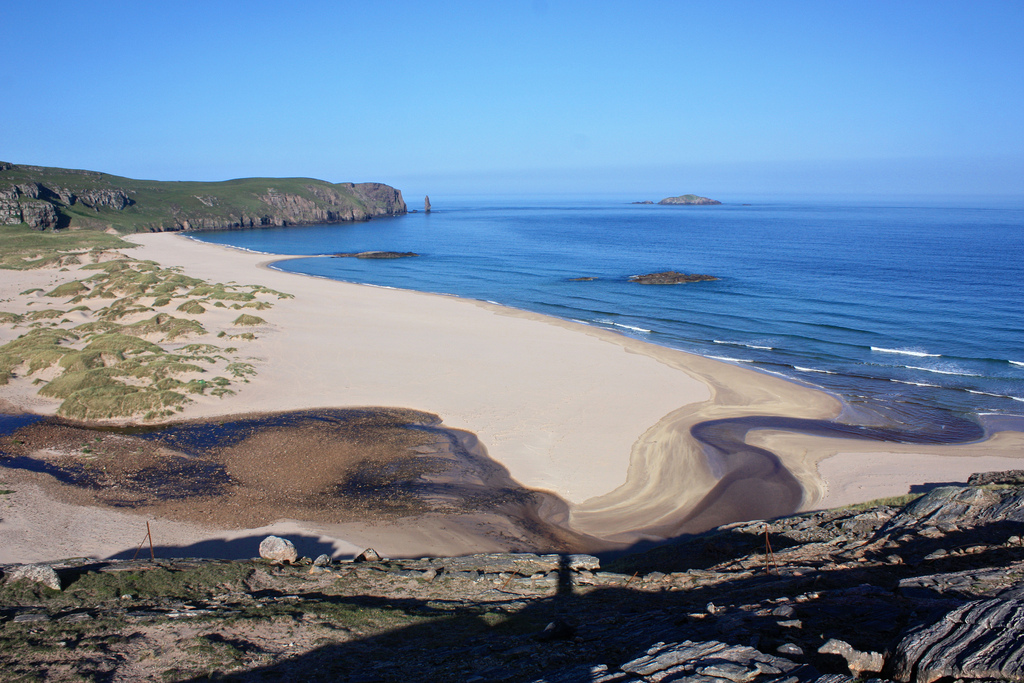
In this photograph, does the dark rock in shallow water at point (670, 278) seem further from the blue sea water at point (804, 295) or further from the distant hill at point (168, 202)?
the distant hill at point (168, 202)

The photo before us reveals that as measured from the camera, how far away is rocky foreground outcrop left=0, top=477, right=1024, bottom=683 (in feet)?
21.8

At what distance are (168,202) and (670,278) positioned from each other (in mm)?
124268

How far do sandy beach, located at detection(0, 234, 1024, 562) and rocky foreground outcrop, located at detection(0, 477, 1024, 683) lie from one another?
9.16 feet

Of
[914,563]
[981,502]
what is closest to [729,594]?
[914,563]

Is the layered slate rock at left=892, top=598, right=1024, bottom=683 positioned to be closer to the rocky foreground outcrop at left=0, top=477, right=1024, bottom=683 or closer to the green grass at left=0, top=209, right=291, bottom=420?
the rocky foreground outcrop at left=0, top=477, right=1024, bottom=683

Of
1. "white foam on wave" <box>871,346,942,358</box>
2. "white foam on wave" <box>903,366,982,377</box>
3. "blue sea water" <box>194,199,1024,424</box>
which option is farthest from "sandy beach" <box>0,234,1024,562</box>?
"white foam on wave" <box>871,346,942,358</box>

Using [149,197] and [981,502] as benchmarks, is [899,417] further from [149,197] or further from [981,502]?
[149,197]

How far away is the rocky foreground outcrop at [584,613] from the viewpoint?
21.8ft

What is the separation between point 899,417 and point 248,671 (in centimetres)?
2536

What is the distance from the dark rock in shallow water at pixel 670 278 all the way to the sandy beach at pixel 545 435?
2044 centimetres

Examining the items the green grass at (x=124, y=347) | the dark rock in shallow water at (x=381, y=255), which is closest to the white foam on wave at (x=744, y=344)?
the green grass at (x=124, y=347)

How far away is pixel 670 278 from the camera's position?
5603 centimetres

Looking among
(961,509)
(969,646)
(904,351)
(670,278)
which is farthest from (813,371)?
(670,278)

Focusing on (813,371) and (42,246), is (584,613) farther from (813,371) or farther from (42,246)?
(42,246)
